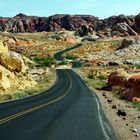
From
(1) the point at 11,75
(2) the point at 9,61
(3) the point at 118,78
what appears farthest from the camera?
(3) the point at 118,78

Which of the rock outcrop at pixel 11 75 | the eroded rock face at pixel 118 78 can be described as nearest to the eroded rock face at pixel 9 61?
the rock outcrop at pixel 11 75

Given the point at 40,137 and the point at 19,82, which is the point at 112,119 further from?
the point at 19,82

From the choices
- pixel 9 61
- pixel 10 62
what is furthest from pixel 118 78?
pixel 9 61

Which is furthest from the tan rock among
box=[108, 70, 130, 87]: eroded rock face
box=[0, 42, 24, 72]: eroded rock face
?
box=[108, 70, 130, 87]: eroded rock face

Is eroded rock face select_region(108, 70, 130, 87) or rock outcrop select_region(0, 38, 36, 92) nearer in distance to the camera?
rock outcrop select_region(0, 38, 36, 92)

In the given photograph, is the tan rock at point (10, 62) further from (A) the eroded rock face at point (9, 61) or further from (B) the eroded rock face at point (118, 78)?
(B) the eroded rock face at point (118, 78)

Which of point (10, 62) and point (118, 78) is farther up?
point (10, 62)

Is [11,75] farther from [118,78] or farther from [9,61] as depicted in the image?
[118,78]

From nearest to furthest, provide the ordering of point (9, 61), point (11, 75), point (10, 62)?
point (11, 75) → point (9, 61) → point (10, 62)

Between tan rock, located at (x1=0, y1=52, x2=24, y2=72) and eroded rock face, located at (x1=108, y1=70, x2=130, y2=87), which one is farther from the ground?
tan rock, located at (x1=0, y1=52, x2=24, y2=72)

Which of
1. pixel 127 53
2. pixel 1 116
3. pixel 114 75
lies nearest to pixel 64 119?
pixel 1 116

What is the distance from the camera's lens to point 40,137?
1645 centimetres

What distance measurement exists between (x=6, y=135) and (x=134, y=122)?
1078 centimetres

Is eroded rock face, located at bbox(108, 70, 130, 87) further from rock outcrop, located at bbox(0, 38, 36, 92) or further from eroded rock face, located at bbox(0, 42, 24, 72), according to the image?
eroded rock face, located at bbox(0, 42, 24, 72)
